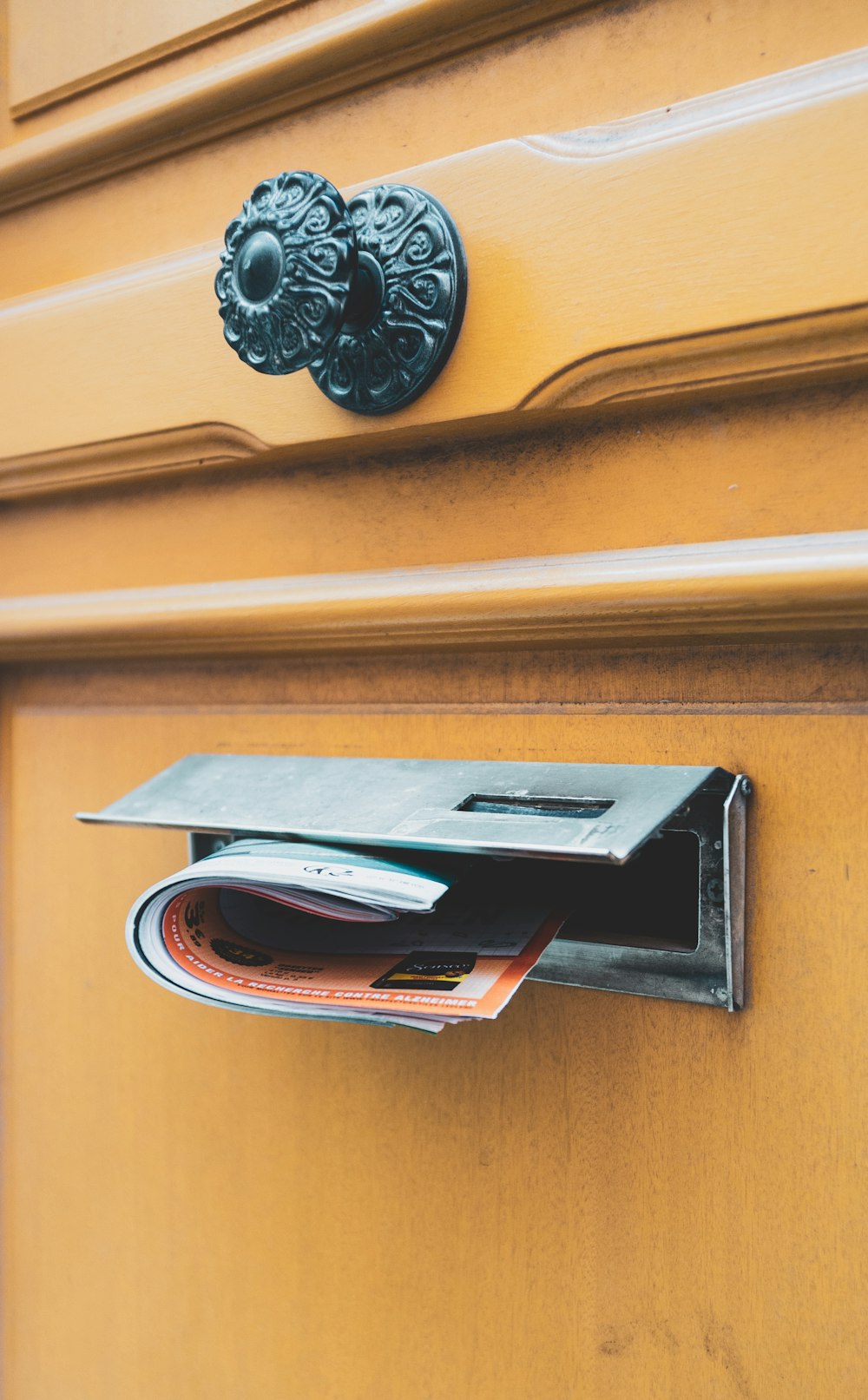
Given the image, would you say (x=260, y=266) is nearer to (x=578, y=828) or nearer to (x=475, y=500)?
(x=475, y=500)

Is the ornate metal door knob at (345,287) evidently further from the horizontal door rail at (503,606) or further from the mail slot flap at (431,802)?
the mail slot flap at (431,802)

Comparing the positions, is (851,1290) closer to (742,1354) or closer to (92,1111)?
(742,1354)

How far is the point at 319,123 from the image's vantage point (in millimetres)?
696

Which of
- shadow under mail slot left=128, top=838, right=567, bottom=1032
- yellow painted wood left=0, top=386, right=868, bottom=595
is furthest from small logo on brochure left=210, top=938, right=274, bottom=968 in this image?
yellow painted wood left=0, top=386, right=868, bottom=595

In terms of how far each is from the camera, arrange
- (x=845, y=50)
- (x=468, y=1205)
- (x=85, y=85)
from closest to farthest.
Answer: (x=845, y=50) → (x=468, y=1205) → (x=85, y=85)

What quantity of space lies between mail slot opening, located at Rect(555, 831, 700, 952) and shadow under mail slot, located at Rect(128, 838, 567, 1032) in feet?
0.08

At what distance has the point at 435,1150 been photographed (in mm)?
671

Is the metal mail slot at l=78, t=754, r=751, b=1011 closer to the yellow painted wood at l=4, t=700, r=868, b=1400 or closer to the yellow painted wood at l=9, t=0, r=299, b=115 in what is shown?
the yellow painted wood at l=4, t=700, r=868, b=1400

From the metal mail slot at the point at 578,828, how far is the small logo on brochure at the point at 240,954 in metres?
0.07

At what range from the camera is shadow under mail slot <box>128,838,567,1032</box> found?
492mm

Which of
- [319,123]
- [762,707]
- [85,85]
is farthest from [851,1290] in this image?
[85,85]

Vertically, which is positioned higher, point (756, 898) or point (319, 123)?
point (319, 123)

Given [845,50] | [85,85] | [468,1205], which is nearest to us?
[845,50]

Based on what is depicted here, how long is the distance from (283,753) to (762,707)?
37 centimetres
